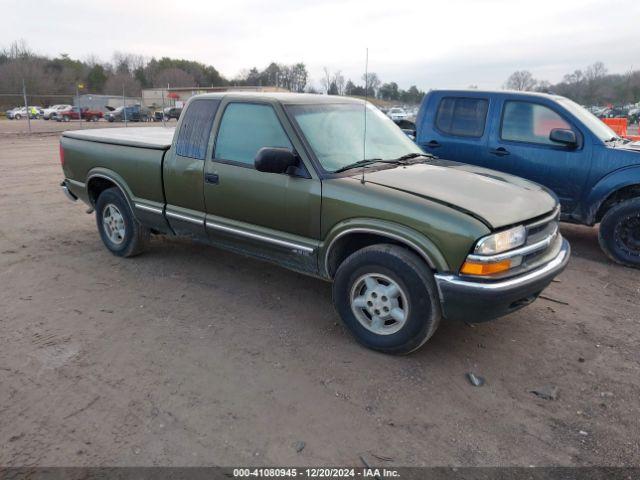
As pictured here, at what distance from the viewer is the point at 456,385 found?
11.0ft

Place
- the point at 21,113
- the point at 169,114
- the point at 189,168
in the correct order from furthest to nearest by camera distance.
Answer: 1. the point at 21,113
2. the point at 169,114
3. the point at 189,168

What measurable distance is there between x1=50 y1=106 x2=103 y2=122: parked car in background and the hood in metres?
42.8

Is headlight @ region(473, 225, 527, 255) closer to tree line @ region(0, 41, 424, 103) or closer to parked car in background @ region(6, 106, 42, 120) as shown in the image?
tree line @ region(0, 41, 424, 103)

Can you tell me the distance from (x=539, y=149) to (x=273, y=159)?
12.7 feet

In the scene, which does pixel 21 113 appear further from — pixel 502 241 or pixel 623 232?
pixel 502 241

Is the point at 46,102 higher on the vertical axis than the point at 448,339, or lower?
higher

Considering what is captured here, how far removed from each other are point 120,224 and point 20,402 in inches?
115

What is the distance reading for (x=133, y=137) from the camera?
19.0 feet

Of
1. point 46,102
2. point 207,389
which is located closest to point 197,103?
point 207,389

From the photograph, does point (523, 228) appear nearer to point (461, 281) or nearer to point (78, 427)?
point (461, 281)

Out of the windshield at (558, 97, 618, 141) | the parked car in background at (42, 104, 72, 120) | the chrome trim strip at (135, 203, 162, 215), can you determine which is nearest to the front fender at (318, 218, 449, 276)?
the chrome trim strip at (135, 203, 162, 215)

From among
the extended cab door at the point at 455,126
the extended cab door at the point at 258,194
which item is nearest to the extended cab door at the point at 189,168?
the extended cab door at the point at 258,194

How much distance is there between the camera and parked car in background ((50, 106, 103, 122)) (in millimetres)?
41125

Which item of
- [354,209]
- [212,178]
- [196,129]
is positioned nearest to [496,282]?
[354,209]
